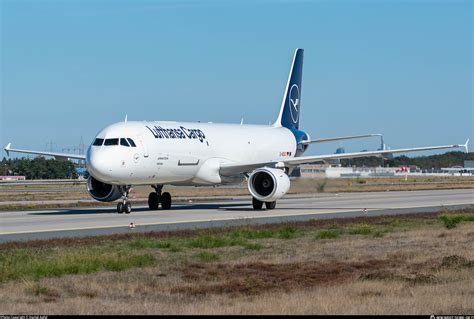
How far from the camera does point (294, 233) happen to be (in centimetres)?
2664

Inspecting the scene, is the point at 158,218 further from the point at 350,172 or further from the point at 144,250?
the point at 350,172

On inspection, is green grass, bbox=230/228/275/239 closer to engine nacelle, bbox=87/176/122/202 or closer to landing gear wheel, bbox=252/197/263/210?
engine nacelle, bbox=87/176/122/202

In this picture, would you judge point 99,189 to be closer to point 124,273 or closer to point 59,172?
point 124,273

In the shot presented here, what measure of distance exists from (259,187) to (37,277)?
956 inches

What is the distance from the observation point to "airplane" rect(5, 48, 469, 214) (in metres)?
36.5

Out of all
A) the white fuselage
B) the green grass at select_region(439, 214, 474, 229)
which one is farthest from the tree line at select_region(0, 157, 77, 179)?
the green grass at select_region(439, 214, 474, 229)

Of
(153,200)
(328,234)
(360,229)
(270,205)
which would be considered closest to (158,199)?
(153,200)

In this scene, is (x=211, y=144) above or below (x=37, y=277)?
above

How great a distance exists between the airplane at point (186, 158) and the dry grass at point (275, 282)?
40.4ft

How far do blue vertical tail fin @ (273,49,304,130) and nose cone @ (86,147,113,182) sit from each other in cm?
1704

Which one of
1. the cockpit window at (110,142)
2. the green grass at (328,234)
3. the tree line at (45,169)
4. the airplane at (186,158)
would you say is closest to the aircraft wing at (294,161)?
the airplane at (186,158)

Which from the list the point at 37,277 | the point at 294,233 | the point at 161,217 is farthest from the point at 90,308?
the point at 161,217

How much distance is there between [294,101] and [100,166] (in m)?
19.3

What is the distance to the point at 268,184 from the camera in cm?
4056
